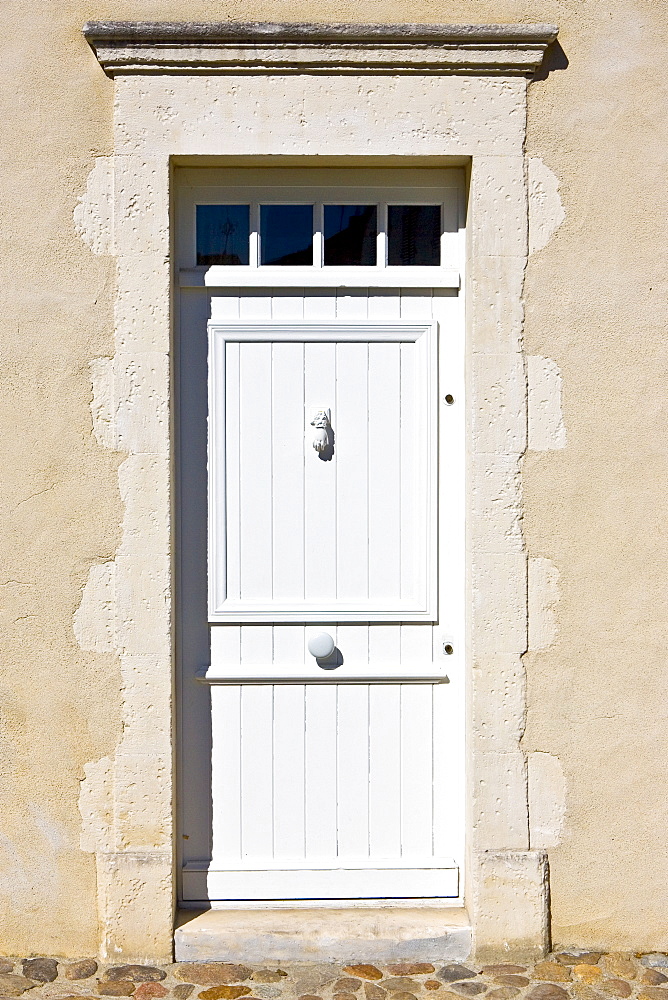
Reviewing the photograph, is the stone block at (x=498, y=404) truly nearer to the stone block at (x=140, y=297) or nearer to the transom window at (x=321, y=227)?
the transom window at (x=321, y=227)

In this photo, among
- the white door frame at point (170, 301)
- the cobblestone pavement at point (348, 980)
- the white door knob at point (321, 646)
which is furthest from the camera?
the white door knob at point (321, 646)

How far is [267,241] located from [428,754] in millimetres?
2050

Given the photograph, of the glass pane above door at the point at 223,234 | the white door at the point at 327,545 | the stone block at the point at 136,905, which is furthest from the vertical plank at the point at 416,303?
the stone block at the point at 136,905

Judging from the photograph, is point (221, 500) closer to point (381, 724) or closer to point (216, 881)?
point (381, 724)

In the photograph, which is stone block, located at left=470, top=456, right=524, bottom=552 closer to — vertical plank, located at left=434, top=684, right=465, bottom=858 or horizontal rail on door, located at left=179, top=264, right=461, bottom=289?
vertical plank, located at left=434, top=684, right=465, bottom=858

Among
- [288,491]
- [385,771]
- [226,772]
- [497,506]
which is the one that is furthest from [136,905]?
[497,506]

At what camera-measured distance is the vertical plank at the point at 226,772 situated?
3.38 metres

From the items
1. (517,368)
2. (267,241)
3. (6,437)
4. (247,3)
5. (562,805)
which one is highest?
(247,3)

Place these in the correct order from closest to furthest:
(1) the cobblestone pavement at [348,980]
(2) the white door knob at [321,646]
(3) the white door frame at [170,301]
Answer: (1) the cobblestone pavement at [348,980] < (3) the white door frame at [170,301] < (2) the white door knob at [321,646]

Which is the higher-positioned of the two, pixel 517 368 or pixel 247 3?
pixel 247 3

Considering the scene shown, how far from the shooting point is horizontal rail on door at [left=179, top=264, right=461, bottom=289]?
3.34 metres

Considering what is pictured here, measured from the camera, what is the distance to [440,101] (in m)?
3.16

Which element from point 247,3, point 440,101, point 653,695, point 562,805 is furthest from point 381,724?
point 247,3

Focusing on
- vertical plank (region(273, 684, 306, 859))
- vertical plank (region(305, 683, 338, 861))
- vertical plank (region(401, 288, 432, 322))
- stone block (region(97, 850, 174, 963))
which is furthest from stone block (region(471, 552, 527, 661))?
stone block (region(97, 850, 174, 963))
